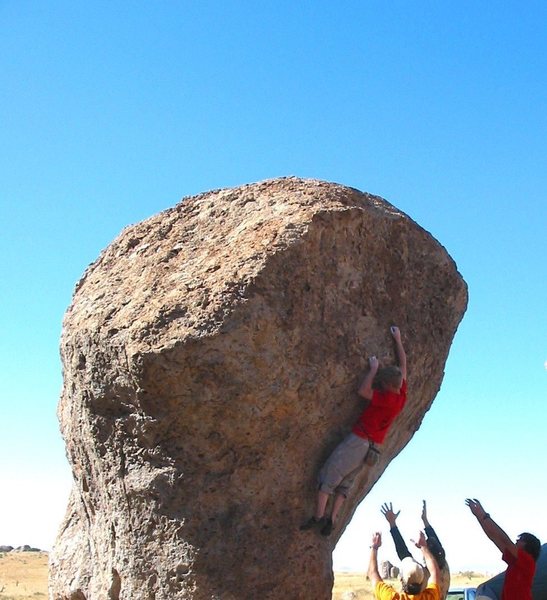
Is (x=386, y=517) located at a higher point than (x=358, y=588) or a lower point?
lower

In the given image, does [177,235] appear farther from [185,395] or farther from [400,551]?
[400,551]

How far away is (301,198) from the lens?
5.87 m

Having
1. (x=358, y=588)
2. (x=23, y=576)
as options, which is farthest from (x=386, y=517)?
(x=23, y=576)

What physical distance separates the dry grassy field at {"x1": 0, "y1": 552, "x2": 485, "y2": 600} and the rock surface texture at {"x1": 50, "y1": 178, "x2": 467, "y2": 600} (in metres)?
11.9

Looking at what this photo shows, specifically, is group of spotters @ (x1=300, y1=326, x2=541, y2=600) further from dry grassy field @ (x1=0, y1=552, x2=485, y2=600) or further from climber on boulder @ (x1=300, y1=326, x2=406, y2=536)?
dry grassy field @ (x1=0, y1=552, x2=485, y2=600)

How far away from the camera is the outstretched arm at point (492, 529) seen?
546cm

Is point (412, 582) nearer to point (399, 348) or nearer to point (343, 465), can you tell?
point (343, 465)

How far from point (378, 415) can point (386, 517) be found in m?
0.88

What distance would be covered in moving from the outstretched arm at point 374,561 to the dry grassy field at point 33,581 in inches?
450

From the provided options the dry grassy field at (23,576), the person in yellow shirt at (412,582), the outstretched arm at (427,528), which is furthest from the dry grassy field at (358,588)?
the person in yellow shirt at (412,582)

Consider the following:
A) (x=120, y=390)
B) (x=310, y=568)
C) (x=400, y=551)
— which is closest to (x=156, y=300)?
(x=120, y=390)

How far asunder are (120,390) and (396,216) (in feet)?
8.64

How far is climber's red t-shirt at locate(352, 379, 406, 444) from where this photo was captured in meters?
5.62

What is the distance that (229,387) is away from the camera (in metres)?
5.17
